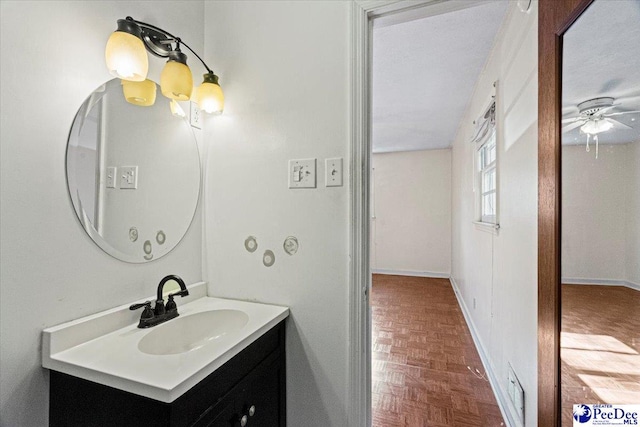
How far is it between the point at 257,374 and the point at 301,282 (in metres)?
0.39

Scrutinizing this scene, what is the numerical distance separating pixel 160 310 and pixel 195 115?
910mm

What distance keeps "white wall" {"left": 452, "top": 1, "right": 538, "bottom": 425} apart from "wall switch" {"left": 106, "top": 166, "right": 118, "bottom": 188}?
5.46 ft

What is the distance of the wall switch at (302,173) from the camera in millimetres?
1262

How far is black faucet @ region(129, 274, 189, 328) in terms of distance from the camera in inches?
43.2

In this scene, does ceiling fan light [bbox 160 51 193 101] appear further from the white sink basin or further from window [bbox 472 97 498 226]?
window [bbox 472 97 498 226]

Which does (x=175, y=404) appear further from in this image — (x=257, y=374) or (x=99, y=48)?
(x=99, y=48)

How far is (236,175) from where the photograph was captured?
1.40 m

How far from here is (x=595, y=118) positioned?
74 cm

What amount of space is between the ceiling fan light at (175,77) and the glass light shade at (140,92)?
51 millimetres

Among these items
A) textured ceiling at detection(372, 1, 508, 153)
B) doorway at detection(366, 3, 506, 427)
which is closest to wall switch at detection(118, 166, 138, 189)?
doorway at detection(366, 3, 506, 427)

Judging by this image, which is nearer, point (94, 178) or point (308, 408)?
point (94, 178)

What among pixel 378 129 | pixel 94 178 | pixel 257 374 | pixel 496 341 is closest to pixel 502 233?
pixel 496 341

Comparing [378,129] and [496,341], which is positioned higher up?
[378,129]

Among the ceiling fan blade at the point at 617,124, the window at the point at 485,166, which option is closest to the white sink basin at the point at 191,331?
the ceiling fan blade at the point at 617,124
